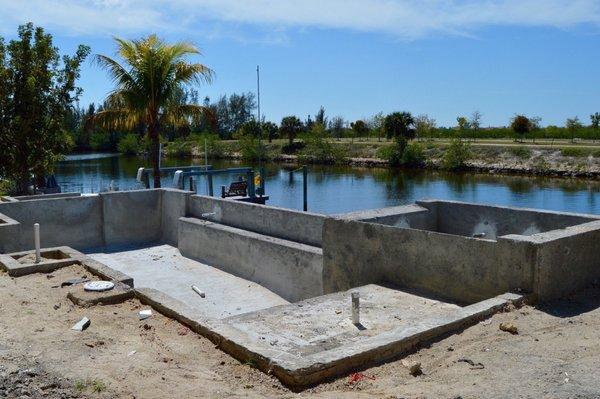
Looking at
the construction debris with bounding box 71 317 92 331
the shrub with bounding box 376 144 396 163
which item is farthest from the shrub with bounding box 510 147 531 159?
the construction debris with bounding box 71 317 92 331

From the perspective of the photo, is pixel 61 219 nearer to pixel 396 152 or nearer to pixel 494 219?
pixel 494 219

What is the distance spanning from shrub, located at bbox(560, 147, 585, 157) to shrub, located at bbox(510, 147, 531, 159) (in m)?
2.97

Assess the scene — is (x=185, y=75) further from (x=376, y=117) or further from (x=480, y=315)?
(x=376, y=117)

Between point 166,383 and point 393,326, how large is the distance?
103 inches

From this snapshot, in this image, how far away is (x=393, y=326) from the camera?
21.9ft

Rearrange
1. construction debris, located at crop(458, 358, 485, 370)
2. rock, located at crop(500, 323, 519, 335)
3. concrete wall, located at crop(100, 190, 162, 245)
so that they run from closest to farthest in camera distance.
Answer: construction debris, located at crop(458, 358, 485, 370)
rock, located at crop(500, 323, 519, 335)
concrete wall, located at crop(100, 190, 162, 245)

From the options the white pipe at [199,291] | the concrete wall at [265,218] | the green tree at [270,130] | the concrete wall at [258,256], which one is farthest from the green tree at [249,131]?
the white pipe at [199,291]

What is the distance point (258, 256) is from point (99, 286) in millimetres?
5055

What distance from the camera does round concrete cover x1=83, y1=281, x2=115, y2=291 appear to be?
800 centimetres

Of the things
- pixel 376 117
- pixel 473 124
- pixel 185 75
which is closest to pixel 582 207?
pixel 185 75

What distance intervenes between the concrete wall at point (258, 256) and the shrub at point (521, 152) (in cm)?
4865

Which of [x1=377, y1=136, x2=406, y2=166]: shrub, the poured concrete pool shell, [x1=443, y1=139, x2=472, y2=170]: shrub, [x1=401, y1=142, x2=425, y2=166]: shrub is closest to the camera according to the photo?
the poured concrete pool shell

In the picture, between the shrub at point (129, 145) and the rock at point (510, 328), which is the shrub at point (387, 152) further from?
the rock at point (510, 328)

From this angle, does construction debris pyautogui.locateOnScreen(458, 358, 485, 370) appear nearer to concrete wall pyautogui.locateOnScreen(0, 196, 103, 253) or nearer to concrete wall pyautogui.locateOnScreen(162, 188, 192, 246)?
concrete wall pyautogui.locateOnScreen(162, 188, 192, 246)
